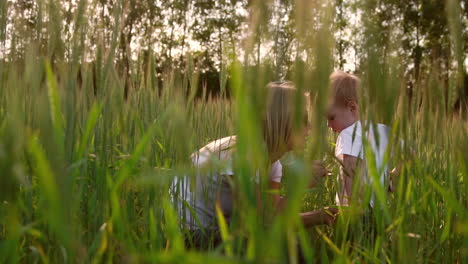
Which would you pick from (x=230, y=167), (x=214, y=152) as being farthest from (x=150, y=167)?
(x=230, y=167)

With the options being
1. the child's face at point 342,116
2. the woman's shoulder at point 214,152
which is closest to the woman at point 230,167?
the woman's shoulder at point 214,152

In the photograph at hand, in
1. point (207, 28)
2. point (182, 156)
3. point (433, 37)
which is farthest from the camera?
point (207, 28)

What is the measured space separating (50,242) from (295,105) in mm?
511

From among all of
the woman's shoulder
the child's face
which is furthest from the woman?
the child's face

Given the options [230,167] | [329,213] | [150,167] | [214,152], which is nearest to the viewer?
[150,167]

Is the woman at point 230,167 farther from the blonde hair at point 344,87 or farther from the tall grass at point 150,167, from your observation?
the blonde hair at point 344,87

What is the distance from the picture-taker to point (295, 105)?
1.24 feet

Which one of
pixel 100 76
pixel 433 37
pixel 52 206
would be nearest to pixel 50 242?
pixel 100 76

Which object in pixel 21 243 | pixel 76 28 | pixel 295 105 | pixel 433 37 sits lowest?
pixel 21 243

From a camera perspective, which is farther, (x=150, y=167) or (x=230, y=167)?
(x=230, y=167)

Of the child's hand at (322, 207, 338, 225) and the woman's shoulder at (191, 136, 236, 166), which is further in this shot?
the child's hand at (322, 207, 338, 225)

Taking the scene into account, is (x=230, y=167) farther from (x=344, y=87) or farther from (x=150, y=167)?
(x=344, y=87)

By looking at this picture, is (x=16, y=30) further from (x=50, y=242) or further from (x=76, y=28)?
(x=50, y=242)

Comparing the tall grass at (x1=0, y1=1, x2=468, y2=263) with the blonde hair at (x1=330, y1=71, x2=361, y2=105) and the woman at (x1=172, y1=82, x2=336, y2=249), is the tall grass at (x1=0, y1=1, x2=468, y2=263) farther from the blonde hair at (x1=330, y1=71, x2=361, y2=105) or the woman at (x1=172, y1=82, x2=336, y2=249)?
the blonde hair at (x1=330, y1=71, x2=361, y2=105)
